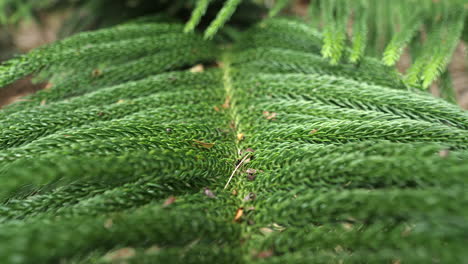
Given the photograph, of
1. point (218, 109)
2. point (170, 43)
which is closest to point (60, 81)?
point (170, 43)

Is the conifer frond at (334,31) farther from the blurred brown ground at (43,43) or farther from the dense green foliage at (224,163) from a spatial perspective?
the blurred brown ground at (43,43)

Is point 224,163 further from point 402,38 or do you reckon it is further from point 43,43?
point 43,43

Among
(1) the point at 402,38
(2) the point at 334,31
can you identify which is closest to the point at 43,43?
(2) the point at 334,31

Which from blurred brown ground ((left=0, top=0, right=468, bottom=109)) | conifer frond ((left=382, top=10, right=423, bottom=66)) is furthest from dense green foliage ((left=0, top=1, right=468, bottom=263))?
blurred brown ground ((left=0, top=0, right=468, bottom=109))

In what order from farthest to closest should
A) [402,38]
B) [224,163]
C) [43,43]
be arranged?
[43,43]
[402,38]
[224,163]

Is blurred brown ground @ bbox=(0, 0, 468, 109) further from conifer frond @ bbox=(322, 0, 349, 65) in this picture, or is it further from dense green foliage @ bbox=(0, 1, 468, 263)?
conifer frond @ bbox=(322, 0, 349, 65)

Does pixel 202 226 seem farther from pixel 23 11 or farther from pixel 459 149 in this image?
pixel 23 11
